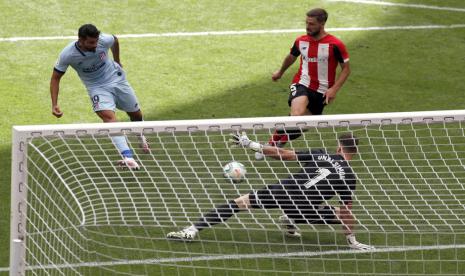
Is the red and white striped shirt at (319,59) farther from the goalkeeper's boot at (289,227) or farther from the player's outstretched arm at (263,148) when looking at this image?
the goalkeeper's boot at (289,227)

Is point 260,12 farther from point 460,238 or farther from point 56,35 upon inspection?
point 460,238

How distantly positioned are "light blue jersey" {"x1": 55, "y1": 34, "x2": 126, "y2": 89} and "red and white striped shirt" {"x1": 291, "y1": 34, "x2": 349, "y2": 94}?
2094 mm

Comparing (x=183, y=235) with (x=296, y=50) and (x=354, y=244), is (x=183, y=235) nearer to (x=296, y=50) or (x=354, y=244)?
(x=354, y=244)

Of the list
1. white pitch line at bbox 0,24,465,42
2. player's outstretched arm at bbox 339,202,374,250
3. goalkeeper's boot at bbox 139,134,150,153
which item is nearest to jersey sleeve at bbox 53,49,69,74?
goalkeeper's boot at bbox 139,134,150,153

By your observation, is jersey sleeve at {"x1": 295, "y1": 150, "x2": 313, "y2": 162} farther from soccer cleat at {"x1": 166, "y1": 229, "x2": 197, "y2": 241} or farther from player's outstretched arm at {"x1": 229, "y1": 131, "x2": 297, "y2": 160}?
soccer cleat at {"x1": 166, "y1": 229, "x2": 197, "y2": 241}

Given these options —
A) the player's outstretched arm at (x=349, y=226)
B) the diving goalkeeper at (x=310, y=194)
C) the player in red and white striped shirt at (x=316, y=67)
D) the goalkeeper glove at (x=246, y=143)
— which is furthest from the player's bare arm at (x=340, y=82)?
the player's outstretched arm at (x=349, y=226)

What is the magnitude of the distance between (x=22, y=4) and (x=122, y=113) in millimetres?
4287

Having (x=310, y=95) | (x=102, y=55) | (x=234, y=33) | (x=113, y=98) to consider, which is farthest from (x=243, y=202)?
(x=234, y=33)

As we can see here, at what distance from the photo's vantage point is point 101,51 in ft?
43.6

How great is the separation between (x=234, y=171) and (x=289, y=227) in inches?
35.8

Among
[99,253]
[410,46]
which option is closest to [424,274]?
[99,253]

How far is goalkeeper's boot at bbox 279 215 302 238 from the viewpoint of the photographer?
36.0ft

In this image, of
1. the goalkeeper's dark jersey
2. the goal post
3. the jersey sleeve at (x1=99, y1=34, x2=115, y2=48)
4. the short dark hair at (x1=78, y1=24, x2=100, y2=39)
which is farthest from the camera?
the jersey sleeve at (x1=99, y1=34, x2=115, y2=48)

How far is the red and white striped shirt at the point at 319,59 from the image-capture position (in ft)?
43.2
